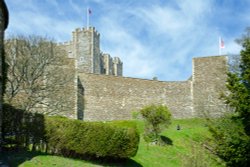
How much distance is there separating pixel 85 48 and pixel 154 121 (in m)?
35.4

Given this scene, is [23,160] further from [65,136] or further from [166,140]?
[166,140]

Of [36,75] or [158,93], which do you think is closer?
[36,75]

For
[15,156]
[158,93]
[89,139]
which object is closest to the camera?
[15,156]

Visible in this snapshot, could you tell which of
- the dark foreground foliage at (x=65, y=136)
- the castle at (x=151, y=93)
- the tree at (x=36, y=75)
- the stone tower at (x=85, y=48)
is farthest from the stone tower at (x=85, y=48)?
the dark foreground foliage at (x=65, y=136)

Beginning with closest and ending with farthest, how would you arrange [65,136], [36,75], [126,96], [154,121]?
[65,136], [154,121], [36,75], [126,96]

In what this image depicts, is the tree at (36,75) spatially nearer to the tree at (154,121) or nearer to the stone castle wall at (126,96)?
the tree at (154,121)

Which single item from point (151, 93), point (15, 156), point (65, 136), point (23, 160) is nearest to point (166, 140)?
point (65, 136)

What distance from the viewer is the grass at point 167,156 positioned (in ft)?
61.2

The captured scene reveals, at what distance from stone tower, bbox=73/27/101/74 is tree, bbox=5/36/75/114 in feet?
87.5

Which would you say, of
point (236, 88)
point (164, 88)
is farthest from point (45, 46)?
point (236, 88)

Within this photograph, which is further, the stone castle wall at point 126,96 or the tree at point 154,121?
the stone castle wall at point 126,96

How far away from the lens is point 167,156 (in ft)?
93.3

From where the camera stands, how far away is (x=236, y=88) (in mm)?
20625

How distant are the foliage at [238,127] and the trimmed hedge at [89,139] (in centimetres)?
387
